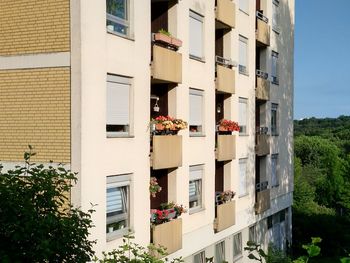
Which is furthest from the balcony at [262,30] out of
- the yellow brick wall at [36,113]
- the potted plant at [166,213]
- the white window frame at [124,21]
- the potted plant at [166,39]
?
the yellow brick wall at [36,113]

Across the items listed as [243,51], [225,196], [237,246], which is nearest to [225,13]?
[243,51]

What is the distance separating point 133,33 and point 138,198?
474cm

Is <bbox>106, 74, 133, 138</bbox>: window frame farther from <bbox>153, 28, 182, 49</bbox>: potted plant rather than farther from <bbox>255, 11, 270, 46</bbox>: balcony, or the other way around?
<bbox>255, 11, 270, 46</bbox>: balcony

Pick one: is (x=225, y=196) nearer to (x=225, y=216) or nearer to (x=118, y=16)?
(x=225, y=216)

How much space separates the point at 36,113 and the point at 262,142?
14.0 meters

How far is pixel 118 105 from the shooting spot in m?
14.5

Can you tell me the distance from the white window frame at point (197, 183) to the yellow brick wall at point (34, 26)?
295 inches

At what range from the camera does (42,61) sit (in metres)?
13.6

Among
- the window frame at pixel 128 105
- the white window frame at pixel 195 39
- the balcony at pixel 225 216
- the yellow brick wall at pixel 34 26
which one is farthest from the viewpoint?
the balcony at pixel 225 216

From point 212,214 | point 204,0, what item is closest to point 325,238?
point 212,214

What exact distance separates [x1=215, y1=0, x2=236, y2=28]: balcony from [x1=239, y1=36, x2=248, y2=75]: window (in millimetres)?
1635

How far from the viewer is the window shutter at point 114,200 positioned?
47.0ft

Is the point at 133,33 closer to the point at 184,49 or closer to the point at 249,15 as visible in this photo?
the point at 184,49

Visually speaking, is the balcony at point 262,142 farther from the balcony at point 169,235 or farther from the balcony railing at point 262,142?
the balcony at point 169,235
